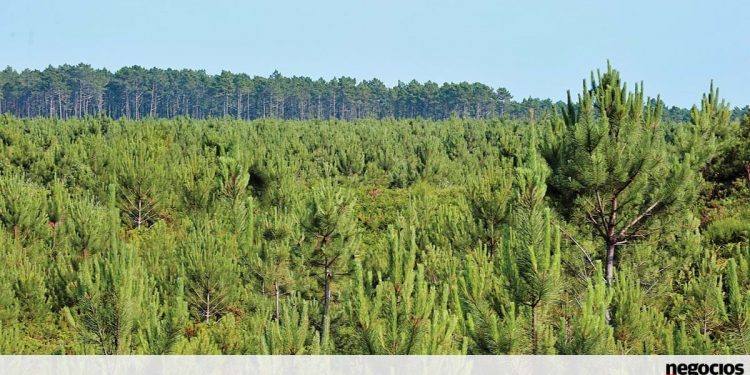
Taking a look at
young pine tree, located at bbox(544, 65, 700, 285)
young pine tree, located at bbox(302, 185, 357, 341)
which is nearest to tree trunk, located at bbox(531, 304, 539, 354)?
young pine tree, located at bbox(544, 65, 700, 285)

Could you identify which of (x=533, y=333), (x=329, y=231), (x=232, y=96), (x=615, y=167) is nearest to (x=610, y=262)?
(x=615, y=167)

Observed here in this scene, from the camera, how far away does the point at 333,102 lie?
4309 inches

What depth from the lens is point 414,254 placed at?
5.43 meters

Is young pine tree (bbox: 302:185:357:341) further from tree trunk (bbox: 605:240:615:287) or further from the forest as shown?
tree trunk (bbox: 605:240:615:287)

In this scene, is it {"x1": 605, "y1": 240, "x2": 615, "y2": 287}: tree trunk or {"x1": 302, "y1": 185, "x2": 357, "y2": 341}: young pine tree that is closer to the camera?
{"x1": 605, "y1": 240, "x2": 615, "y2": 287}: tree trunk

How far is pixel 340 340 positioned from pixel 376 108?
99909 millimetres

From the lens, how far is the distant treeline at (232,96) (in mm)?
99750

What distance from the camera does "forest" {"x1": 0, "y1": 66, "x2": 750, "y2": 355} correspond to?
226 inches
